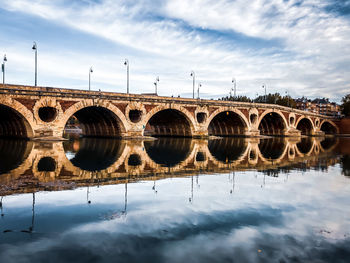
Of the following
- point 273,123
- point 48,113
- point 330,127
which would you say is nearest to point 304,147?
point 48,113

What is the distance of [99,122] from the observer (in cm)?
4878

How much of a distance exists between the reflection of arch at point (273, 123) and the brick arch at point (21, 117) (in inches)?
1900

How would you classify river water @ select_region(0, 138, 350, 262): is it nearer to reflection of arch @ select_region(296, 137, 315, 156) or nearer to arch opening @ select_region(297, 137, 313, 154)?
reflection of arch @ select_region(296, 137, 315, 156)

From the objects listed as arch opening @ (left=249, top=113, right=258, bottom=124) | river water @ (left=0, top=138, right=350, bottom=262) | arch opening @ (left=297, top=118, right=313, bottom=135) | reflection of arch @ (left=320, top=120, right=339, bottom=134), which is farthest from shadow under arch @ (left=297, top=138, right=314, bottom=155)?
reflection of arch @ (left=320, top=120, right=339, bottom=134)

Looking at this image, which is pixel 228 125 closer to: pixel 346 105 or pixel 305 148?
pixel 305 148

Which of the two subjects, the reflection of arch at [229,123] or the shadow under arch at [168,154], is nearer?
the shadow under arch at [168,154]

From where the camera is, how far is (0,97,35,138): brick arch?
34000 millimetres

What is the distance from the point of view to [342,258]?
6.23m

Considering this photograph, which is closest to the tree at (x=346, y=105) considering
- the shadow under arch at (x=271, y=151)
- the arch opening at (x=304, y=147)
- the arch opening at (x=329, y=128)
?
the arch opening at (x=329, y=128)

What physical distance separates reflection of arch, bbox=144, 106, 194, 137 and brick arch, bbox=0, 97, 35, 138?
57.0ft

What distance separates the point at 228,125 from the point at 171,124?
603 inches

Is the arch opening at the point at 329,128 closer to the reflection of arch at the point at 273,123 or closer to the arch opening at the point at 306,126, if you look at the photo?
the arch opening at the point at 306,126

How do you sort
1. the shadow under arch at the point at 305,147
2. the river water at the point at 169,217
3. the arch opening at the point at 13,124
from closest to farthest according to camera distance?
the river water at the point at 169,217 < the shadow under arch at the point at 305,147 < the arch opening at the point at 13,124

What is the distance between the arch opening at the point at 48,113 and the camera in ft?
125
